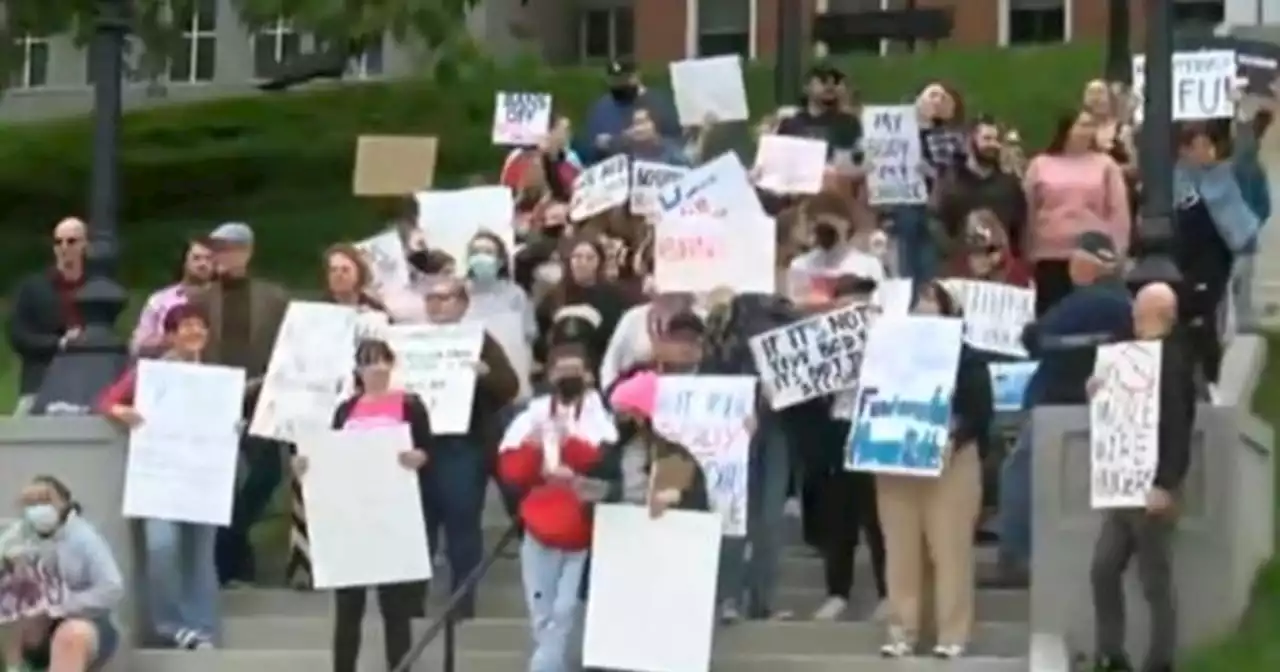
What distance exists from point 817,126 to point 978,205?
5.43 feet

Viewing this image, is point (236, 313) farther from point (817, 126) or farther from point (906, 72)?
point (906, 72)

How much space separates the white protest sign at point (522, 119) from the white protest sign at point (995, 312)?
4624 millimetres

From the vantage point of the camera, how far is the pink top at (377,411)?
14922 millimetres

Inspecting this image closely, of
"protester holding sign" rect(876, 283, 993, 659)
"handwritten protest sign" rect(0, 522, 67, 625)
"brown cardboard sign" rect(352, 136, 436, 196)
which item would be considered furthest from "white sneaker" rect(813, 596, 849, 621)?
"brown cardboard sign" rect(352, 136, 436, 196)

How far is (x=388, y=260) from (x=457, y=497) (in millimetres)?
2400

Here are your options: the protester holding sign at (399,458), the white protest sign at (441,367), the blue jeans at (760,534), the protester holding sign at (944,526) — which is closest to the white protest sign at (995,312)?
the protester holding sign at (944,526)

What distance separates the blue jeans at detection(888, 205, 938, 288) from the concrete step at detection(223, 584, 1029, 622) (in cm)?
266

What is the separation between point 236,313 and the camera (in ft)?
54.3

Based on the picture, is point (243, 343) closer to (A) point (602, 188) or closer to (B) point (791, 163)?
(A) point (602, 188)

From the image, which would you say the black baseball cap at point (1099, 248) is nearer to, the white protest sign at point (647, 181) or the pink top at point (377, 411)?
the white protest sign at point (647, 181)

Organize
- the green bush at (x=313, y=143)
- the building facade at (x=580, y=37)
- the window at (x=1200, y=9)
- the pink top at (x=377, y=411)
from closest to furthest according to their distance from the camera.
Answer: the pink top at (x=377, y=411) < the green bush at (x=313, y=143) < the window at (x=1200, y=9) < the building facade at (x=580, y=37)

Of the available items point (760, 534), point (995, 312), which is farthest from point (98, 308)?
point (995, 312)

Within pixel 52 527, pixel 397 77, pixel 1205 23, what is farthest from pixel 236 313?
pixel 1205 23

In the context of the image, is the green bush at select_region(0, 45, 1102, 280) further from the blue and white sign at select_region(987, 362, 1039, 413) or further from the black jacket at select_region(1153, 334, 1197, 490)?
the black jacket at select_region(1153, 334, 1197, 490)
